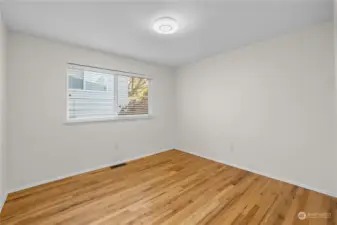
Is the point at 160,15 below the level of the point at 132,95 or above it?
above

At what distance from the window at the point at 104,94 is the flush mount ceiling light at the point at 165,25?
61.3 inches

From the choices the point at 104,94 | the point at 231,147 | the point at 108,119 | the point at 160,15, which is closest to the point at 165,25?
the point at 160,15

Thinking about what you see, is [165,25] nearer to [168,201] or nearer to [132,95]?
[132,95]

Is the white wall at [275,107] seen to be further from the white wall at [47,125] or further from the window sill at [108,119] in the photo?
the white wall at [47,125]

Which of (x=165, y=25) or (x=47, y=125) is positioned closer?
(x=165, y=25)

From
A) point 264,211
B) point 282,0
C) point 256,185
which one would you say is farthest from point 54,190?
point 282,0

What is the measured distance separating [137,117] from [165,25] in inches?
85.1

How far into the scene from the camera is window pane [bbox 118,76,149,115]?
11.5 feet

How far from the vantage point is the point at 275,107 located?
2584 mm

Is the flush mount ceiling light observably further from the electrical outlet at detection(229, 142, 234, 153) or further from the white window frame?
the electrical outlet at detection(229, 142, 234, 153)

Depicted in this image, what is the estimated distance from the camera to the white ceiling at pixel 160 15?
5.70ft

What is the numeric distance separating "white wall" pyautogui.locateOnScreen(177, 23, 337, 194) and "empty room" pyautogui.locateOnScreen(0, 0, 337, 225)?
17mm

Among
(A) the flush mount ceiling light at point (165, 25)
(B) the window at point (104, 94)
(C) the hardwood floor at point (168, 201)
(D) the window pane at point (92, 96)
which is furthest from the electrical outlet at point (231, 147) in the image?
(D) the window pane at point (92, 96)

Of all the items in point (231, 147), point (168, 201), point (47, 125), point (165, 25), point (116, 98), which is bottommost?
point (168, 201)
